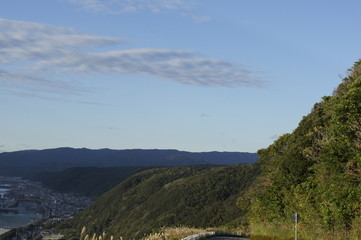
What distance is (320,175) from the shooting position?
3591 centimetres

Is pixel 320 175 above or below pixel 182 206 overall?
above

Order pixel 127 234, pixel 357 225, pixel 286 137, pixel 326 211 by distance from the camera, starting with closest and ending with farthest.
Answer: pixel 357 225
pixel 326 211
pixel 286 137
pixel 127 234

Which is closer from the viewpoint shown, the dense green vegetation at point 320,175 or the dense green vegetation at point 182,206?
the dense green vegetation at point 320,175

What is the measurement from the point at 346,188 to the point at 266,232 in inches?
427

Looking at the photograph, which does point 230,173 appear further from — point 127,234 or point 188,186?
point 127,234

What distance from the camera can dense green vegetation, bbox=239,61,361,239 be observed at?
90.1 ft

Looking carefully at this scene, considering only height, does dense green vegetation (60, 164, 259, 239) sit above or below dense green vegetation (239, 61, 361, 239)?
below

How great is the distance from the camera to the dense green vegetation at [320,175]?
1081 inches

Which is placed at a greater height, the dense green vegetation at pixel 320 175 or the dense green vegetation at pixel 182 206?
the dense green vegetation at pixel 320 175

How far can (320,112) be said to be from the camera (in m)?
44.4

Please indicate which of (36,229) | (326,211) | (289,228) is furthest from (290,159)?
(36,229)

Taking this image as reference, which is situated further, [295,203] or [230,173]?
[230,173]

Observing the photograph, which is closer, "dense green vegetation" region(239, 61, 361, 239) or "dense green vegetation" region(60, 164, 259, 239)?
"dense green vegetation" region(239, 61, 361, 239)

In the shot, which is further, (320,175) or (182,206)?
(182,206)
